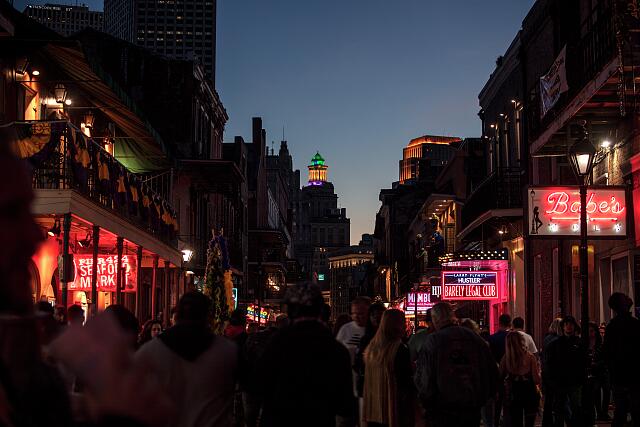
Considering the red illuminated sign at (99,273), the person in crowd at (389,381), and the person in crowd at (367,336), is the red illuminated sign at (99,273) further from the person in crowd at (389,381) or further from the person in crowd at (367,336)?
the person in crowd at (389,381)

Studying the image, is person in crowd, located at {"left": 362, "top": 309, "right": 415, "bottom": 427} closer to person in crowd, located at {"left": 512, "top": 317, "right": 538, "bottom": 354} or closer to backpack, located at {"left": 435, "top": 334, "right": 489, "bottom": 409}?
backpack, located at {"left": 435, "top": 334, "right": 489, "bottom": 409}

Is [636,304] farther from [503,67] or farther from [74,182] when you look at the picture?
[503,67]

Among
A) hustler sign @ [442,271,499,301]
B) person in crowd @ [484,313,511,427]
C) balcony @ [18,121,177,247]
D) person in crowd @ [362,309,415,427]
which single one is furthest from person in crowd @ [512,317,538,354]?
hustler sign @ [442,271,499,301]

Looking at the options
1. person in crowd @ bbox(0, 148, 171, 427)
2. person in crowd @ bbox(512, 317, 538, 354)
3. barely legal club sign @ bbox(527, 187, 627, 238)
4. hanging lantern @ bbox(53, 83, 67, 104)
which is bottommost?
person in crowd @ bbox(512, 317, 538, 354)

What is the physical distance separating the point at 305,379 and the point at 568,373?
8.60m

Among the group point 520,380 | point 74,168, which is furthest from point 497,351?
point 74,168

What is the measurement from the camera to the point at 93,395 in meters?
2.03

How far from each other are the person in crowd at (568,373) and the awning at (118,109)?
11.4m

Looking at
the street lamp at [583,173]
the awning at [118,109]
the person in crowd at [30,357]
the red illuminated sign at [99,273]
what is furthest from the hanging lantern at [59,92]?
the person in crowd at [30,357]

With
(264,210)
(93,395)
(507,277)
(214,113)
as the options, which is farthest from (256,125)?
(93,395)

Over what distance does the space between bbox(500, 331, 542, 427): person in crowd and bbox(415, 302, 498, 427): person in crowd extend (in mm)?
4257

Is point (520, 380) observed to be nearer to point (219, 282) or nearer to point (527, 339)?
point (527, 339)

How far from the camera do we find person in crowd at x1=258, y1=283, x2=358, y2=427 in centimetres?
665

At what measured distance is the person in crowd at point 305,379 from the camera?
665 centimetres
